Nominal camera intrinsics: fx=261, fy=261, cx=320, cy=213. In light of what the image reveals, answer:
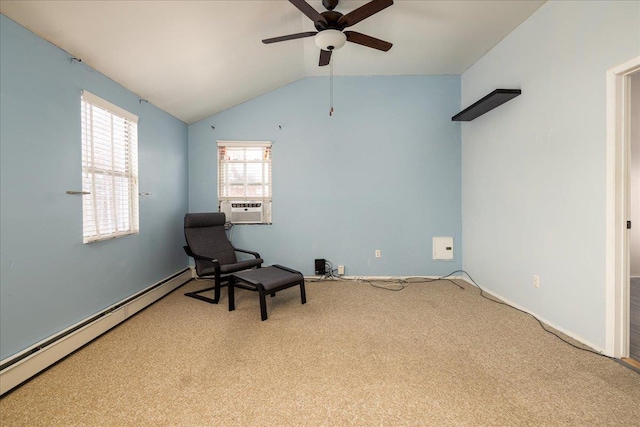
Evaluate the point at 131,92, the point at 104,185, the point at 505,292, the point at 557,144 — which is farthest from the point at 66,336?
the point at 557,144

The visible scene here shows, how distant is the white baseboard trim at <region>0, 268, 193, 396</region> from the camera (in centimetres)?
158

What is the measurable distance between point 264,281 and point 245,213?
4.97 ft

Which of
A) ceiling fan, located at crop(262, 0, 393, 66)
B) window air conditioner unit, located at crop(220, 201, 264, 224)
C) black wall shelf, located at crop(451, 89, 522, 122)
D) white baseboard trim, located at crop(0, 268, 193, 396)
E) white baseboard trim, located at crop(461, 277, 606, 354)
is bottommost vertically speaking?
white baseboard trim, located at crop(461, 277, 606, 354)

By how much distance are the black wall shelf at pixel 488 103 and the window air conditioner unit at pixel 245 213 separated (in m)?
3.00

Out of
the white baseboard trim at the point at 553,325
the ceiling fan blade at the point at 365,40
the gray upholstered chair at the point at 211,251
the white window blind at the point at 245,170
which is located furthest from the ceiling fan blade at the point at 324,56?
the white baseboard trim at the point at 553,325

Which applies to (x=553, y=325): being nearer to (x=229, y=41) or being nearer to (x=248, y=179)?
(x=248, y=179)

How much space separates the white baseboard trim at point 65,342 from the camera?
1.58 metres

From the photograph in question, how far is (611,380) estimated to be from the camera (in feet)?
5.37

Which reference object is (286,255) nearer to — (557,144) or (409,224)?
(409,224)

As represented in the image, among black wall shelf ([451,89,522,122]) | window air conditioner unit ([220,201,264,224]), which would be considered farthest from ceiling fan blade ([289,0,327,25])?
window air conditioner unit ([220,201,264,224])

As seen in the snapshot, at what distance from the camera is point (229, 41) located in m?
2.58

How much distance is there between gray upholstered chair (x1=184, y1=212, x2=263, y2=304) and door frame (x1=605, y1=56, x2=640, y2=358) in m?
3.21

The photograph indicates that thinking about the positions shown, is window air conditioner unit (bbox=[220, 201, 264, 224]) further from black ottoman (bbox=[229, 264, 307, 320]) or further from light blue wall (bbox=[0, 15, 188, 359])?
light blue wall (bbox=[0, 15, 188, 359])

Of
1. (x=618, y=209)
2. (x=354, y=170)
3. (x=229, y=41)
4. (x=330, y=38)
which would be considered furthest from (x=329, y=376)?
(x=229, y=41)
